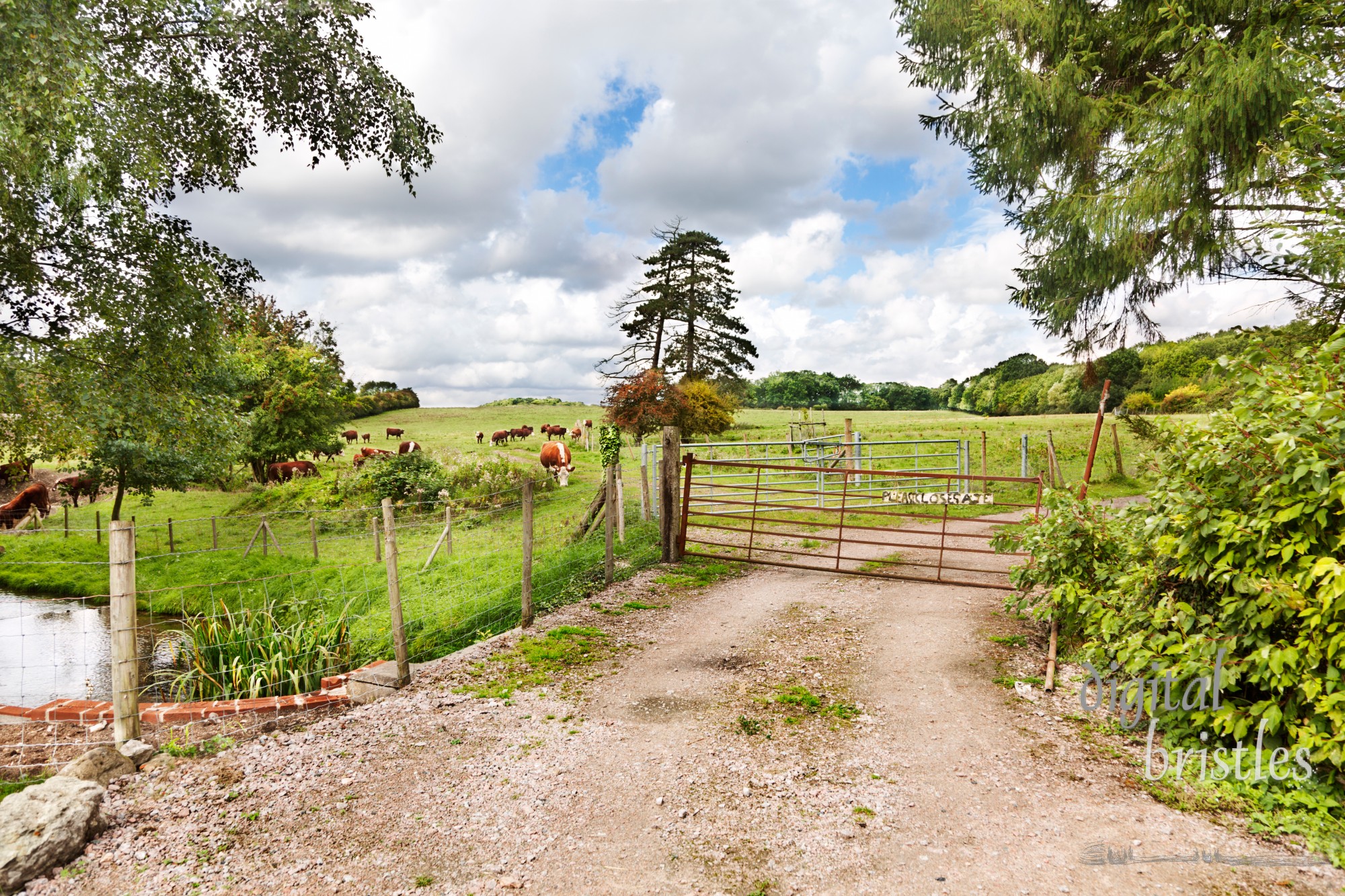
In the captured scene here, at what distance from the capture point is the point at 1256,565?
3723 mm

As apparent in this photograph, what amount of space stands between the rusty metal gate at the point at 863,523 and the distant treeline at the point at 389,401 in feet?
114

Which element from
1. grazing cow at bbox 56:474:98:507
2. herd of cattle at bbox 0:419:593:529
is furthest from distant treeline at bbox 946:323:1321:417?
grazing cow at bbox 56:474:98:507

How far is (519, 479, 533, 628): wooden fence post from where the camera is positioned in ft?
21.7

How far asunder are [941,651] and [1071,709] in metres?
1.37

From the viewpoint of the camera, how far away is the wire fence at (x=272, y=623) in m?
4.57

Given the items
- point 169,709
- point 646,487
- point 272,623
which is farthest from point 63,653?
point 646,487

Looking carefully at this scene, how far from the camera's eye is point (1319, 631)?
3404mm

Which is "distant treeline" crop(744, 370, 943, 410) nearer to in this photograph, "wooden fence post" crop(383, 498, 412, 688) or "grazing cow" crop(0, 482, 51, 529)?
"grazing cow" crop(0, 482, 51, 529)

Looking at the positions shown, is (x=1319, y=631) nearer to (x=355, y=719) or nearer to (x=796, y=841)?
(x=796, y=841)

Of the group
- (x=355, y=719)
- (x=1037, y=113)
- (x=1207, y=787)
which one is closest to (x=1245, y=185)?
(x=1037, y=113)

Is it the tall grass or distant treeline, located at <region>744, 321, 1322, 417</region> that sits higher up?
distant treeline, located at <region>744, 321, 1322, 417</region>
